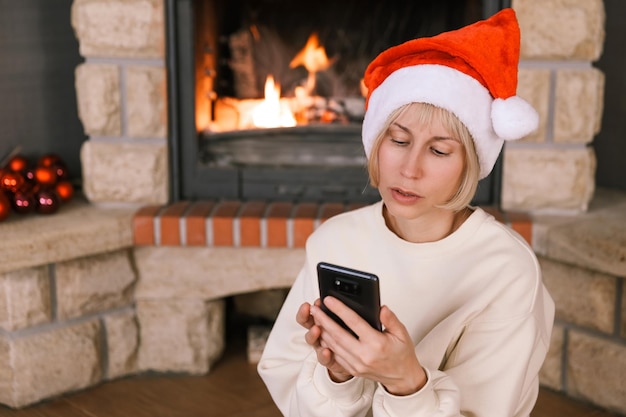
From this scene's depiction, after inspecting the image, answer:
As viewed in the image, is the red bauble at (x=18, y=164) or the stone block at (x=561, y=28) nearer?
the stone block at (x=561, y=28)

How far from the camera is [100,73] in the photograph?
7.48 feet

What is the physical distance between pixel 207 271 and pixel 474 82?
1241 millimetres

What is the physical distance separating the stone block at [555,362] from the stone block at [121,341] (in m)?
1.10

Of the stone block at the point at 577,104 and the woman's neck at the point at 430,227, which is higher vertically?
the stone block at the point at 577,104

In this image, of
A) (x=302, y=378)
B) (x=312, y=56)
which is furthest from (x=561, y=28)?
(x=302, y=378)

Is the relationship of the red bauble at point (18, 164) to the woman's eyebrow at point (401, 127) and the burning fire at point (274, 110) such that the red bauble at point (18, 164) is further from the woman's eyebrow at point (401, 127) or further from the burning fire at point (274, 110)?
the woman's eyebrow at point (401, 127)

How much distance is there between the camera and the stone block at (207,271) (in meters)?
2.29

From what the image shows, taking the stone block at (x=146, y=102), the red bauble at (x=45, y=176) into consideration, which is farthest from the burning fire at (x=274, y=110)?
the red bauble at (x=45, y=176)

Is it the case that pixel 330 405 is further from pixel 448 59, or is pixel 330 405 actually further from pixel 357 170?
pixel 357 170

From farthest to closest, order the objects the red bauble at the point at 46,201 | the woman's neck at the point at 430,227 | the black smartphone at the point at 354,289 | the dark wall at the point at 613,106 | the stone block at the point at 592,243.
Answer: the dark wall at the point at 613,106, the red bauble at the point at 46,201, the stone block at the point at 592,243, the woman's neck at the point at 430,227, the black smartphone at the point at 354,289

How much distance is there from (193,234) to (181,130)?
1.01ft

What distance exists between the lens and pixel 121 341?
2307mm

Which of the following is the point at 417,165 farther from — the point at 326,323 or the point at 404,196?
the point at 326,323

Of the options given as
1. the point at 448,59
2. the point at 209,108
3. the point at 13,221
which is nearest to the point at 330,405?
the point at 448,59
